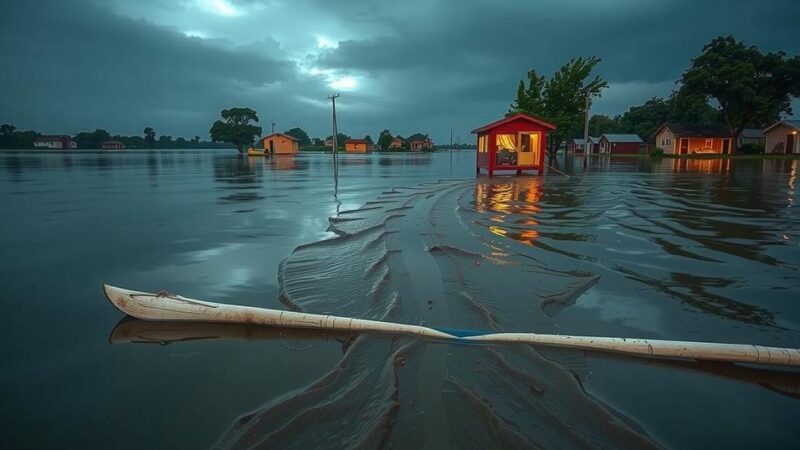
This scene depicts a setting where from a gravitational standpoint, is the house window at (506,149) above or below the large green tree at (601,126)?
below

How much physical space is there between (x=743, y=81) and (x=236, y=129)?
8871 centimetres

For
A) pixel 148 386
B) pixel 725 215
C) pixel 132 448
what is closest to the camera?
pixel 132 448

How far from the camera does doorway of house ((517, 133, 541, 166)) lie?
26.3 metres

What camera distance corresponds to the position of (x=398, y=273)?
673 cm

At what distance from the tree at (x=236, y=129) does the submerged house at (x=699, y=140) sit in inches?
3195

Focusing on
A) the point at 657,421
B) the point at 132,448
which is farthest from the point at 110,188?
the point at 657,421

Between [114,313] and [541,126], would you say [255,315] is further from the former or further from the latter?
[541,126]

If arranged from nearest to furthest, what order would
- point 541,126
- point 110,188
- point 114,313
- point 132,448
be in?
point 132,448 < point 114,313 < point 110,188 < point 541,126

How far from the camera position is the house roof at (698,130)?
60.2 meters

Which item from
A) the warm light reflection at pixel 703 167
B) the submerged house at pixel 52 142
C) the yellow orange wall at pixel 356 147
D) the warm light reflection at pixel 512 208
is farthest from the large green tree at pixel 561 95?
the submerged house at pixel 52 142

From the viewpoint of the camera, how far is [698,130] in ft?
202

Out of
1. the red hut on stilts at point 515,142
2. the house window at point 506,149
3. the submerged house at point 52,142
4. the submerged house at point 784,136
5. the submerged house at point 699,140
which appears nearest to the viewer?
the red hut on stilts at point 515,142

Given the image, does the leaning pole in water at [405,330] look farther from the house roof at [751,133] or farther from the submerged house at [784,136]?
the house roof at [751,133]

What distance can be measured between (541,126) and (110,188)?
23065mm
